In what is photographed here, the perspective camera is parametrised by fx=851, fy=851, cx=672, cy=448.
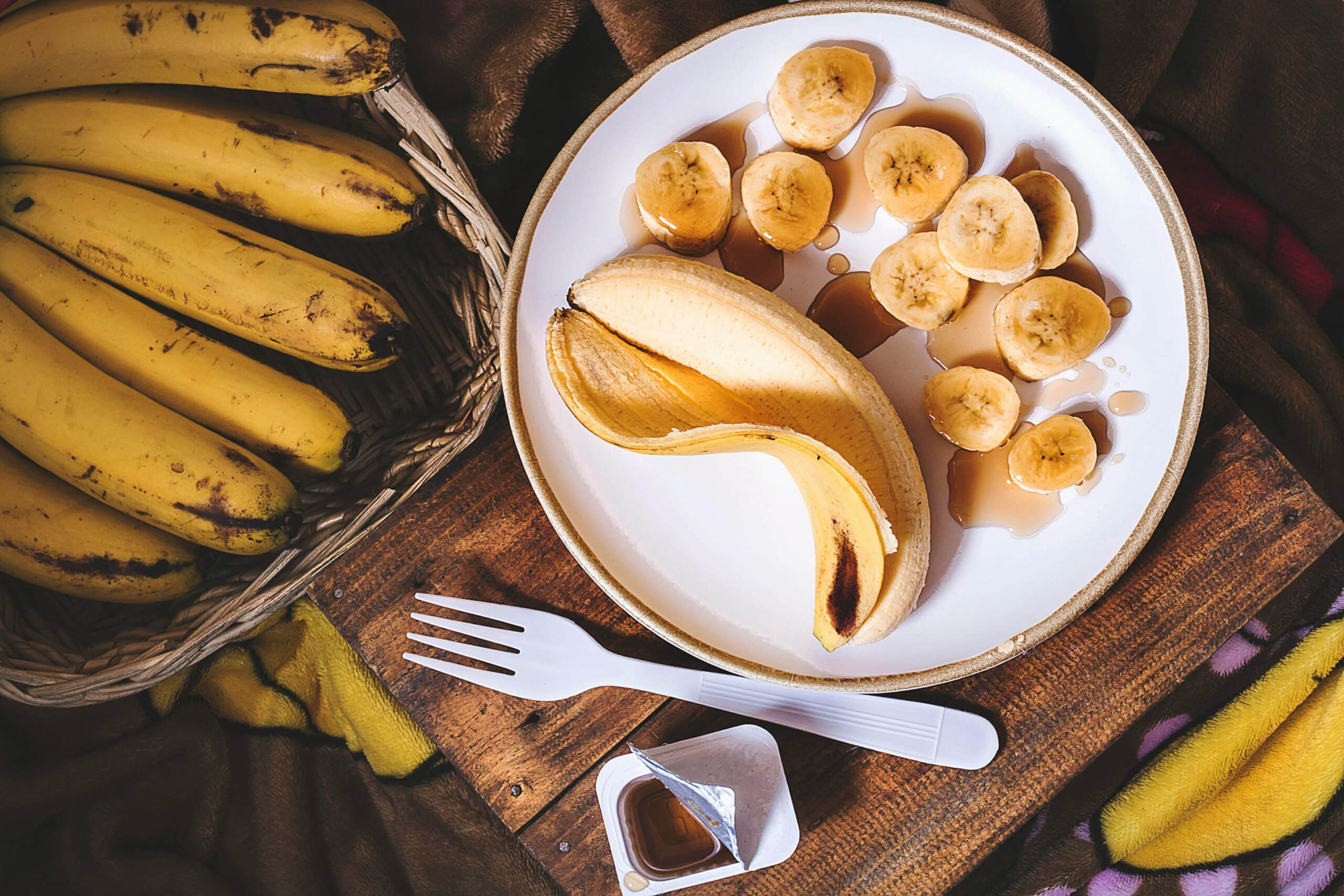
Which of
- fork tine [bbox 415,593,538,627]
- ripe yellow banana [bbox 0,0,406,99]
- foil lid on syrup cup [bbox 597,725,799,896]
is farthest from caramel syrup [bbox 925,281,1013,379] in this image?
ripe yellow banana [bbox 0,0,406,99]

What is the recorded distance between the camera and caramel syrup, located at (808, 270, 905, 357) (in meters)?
1.12

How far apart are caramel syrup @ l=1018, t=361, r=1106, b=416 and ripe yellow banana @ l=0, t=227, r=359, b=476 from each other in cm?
87

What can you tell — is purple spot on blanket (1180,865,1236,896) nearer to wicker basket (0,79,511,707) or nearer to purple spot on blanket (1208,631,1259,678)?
purple spot on blanket (1208,631,1259,678)

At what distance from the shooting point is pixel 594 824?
1.19 m

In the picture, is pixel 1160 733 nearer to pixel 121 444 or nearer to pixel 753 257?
pixel 753 257

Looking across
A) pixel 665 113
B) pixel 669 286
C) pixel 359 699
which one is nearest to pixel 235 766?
pixel 359 699

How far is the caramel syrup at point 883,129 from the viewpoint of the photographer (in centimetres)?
110

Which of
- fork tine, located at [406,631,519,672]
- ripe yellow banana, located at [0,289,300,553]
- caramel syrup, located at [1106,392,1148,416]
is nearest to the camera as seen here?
ripe yellow banana, located at [0,289,300,553]

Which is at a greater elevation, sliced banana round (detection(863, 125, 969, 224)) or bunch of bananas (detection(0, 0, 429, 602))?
sliced banana round (detection(863, 125, 969, 224))

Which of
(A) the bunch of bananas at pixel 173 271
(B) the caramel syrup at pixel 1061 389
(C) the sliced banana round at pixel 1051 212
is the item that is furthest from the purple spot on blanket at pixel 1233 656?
(A) the bunch of bananas at pixel 173 271

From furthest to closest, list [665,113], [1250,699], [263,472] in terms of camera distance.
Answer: [1250,699] < [665,113] < [263,472]

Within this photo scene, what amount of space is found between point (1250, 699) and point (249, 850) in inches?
64.4

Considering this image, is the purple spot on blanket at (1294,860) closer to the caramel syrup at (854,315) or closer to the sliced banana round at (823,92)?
the caramel syrup at (854,315)

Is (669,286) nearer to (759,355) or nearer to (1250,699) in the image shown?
(759,355)
